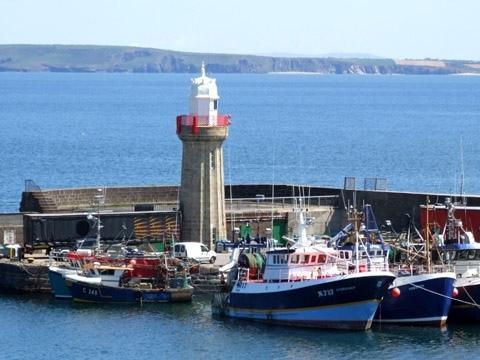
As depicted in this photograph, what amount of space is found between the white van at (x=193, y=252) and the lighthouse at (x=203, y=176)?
2037 millimetres

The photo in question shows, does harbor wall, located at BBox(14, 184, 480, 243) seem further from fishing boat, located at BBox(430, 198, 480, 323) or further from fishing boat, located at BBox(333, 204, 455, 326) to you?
fishing boat, located at BBox(333, 204, 455, 326)

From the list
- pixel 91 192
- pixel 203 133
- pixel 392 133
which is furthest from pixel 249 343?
pixel 392 133

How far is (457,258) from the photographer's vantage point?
55.7m

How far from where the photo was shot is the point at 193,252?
62.5m

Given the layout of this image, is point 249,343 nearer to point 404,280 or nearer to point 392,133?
point 404,280

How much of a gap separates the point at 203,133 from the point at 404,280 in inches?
529

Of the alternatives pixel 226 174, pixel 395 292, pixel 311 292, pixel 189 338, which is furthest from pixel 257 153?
pixel 189 338

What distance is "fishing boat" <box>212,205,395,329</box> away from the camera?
53.2 m

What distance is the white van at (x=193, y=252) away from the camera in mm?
62125

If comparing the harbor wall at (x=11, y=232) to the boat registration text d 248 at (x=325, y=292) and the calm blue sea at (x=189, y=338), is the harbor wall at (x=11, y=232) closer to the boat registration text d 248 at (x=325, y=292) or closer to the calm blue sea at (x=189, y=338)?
the calm blue sea at (x=189, y=338)

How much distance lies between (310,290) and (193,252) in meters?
9.54

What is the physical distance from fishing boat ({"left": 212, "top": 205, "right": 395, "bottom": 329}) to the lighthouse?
30.6 feet

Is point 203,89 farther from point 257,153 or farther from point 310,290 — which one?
point 257,153

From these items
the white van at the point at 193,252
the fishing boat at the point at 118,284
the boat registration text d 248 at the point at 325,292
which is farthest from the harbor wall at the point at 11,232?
the boat registration text d 248 at the point at 325,292
